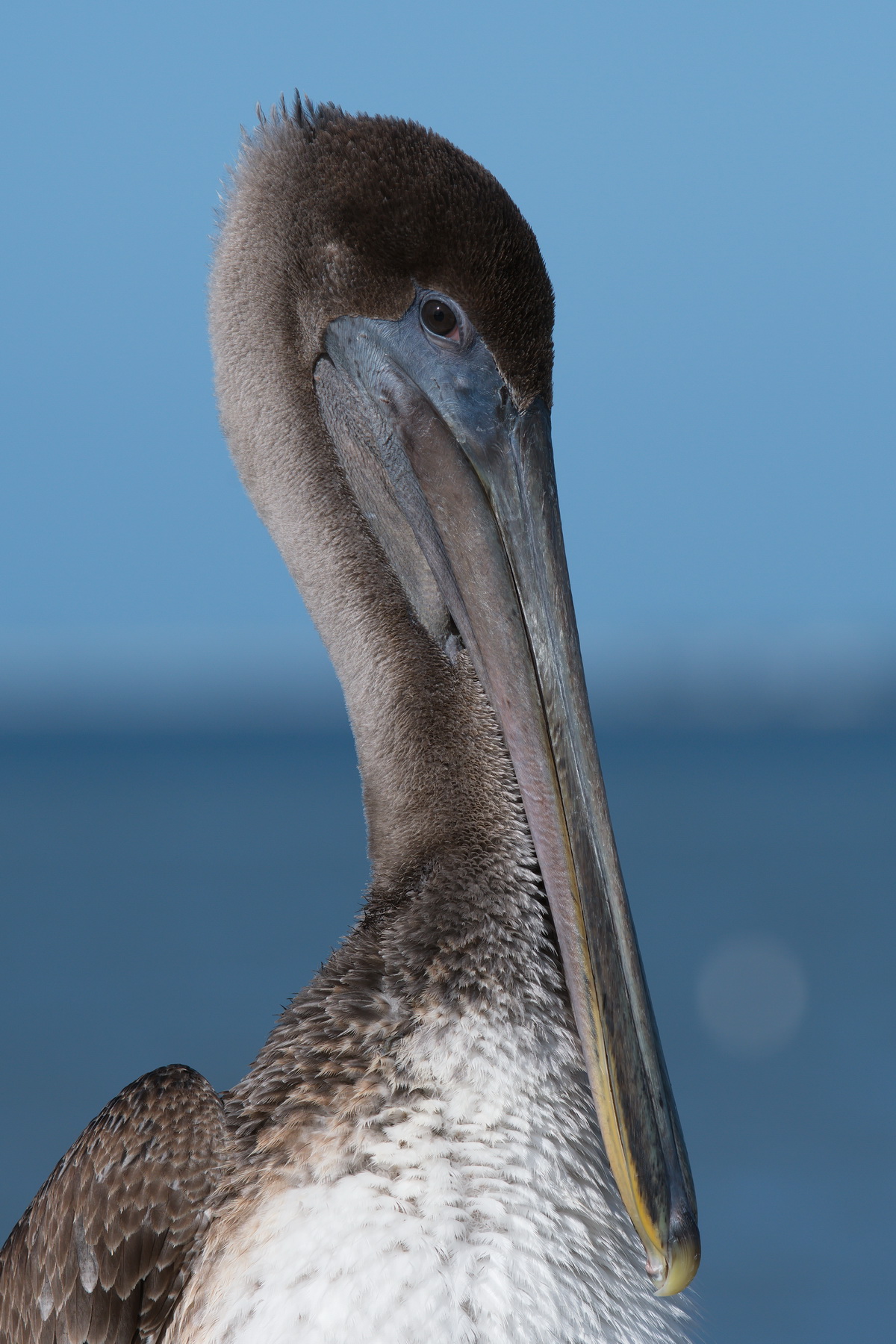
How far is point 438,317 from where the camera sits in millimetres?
2084

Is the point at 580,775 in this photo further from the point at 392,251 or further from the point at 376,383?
the point at 392,251

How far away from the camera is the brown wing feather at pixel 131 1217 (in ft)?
6.33

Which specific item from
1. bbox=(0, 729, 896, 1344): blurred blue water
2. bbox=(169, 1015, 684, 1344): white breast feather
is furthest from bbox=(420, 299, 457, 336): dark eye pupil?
bbox=(0, 729, 896, 1344): blurred blue water

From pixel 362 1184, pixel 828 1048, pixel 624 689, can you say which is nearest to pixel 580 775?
pixel 362 1184

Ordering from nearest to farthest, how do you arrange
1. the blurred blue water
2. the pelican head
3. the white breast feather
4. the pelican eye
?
the white breast feather → the pelican head → the pelican eye → the blurred blue water

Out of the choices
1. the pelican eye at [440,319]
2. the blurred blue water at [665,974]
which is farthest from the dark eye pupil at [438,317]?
the blurred blue water at [665,974]

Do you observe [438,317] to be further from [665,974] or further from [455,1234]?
[665,974]

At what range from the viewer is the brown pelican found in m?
1.81

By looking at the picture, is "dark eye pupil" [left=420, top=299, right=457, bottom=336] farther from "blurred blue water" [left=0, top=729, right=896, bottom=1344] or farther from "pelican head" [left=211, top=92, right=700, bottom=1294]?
"blurred blue water" [left=0, top=729, right=896, bottom=1344]

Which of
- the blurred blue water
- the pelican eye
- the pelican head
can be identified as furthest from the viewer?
the blurred blue water

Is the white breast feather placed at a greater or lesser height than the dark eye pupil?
lesser

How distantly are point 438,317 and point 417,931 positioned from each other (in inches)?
37.1

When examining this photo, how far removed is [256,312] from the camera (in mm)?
2260

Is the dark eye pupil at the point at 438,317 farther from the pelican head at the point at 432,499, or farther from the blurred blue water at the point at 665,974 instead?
the blurred blue water at the point at 665,974
